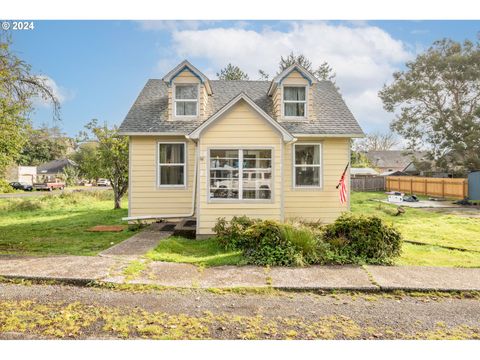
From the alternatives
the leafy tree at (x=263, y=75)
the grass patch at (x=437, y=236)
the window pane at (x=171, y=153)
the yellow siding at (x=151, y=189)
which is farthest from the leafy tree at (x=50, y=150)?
the grass patch at (x=437, y=236)

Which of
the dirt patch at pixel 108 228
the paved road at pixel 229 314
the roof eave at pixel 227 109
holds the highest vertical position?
the roof eave at pixel 227 109

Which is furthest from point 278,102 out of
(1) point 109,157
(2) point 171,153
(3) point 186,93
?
(1) point 109,157

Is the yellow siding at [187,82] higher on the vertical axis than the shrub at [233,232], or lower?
higher

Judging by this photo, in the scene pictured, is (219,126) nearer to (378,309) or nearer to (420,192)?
(378,309)

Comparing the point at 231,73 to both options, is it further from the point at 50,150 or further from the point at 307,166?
the point at 50,150

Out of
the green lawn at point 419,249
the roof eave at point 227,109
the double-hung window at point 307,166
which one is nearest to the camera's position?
the green lawn at point 419,249

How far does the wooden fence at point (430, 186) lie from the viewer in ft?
71.0

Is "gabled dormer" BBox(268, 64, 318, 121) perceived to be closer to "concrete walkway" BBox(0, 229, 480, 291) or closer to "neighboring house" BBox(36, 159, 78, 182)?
"concrete walkway" BBox(0, 229, 480, 291)

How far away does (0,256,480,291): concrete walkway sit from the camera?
5.26 metres

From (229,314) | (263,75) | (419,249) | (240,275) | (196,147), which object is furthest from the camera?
(263,75)

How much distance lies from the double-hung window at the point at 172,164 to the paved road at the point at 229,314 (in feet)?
20.8

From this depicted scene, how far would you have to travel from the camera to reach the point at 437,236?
9.55 m

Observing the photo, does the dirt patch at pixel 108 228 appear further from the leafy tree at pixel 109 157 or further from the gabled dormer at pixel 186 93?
the leafy tree at pixel 109 157

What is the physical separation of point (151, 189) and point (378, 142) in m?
58.0
